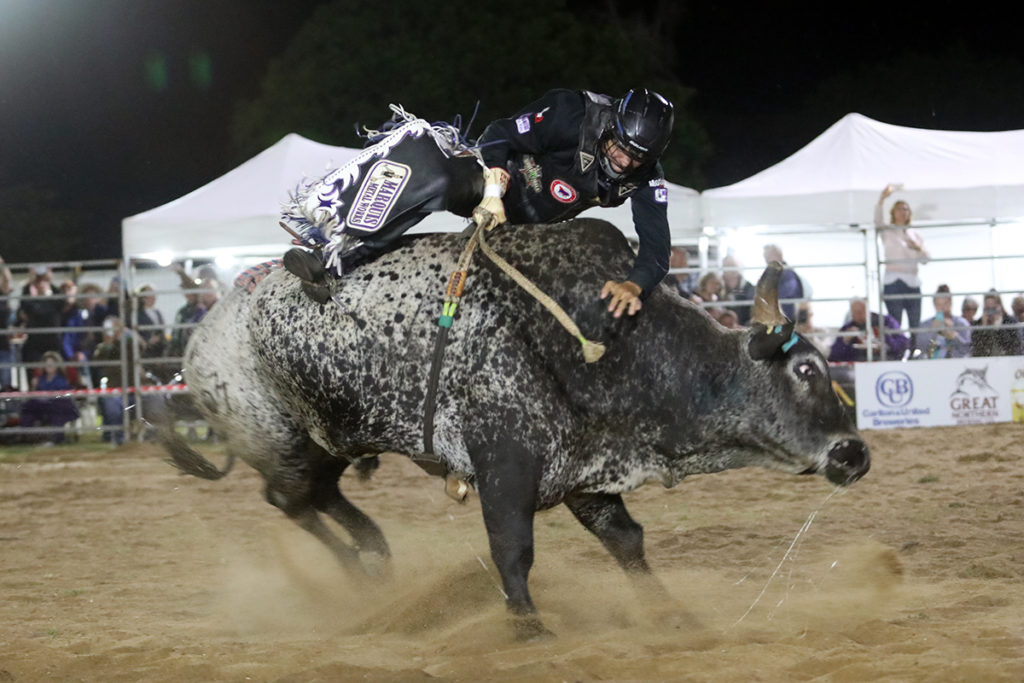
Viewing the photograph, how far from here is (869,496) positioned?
798 cm

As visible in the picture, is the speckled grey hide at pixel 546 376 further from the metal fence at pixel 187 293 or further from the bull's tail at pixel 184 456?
the metal fence at pixel 187 293

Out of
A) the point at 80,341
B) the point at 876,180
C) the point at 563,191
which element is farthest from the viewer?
the point at 80,341

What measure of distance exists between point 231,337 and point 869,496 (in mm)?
4661

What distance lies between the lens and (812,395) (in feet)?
16.1

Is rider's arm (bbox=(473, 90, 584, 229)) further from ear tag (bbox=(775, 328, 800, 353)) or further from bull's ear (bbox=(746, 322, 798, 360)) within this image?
ear tag (bbox=(775, 328, 800, 353))

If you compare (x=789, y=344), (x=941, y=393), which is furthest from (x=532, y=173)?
(x=941, y=393)

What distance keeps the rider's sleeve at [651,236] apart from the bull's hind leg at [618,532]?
1025mm

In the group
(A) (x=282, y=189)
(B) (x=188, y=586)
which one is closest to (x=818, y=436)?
(B) (x=188, y=586)

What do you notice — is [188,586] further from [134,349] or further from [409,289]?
[134,349]

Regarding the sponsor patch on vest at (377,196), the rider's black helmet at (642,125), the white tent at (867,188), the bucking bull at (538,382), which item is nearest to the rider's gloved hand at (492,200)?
the bucking bull at (538,382)

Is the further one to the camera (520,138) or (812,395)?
(520,138)

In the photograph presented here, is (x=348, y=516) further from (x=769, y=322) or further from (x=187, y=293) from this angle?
(x=187, y=293)

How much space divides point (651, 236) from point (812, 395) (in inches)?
37.0

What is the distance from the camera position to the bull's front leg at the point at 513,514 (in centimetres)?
461
